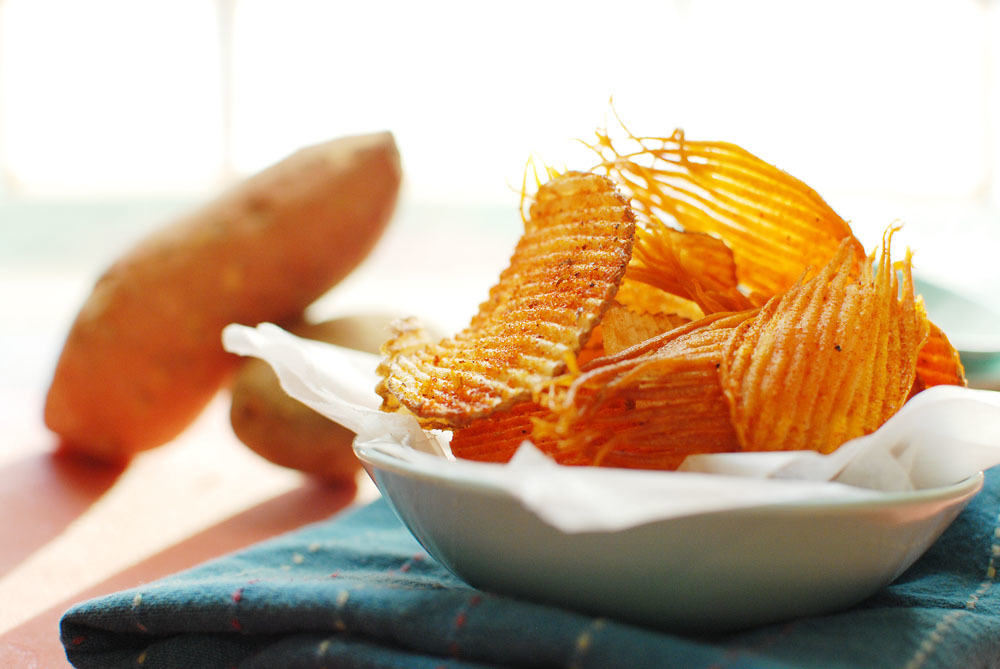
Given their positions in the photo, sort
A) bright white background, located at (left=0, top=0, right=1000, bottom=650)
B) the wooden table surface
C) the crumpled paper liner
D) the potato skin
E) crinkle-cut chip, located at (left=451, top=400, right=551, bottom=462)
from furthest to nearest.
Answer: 1. bright white background, located at (left=0, top=0, right=1000, bottom=650)
2. the potato skin
3. the wooden table surface
4. crinkle-cut chip, located at (left=451, top=400, right=551, bottom=462)
5. the crumpled paper liner

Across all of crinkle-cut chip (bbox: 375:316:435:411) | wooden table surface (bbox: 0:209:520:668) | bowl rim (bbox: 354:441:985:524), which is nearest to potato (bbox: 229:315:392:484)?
wooden table surface (bbox: 0:209:520:668)

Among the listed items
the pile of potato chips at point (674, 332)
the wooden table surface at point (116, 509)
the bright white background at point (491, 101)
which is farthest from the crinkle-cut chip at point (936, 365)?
the bright white background at point (491, 101)

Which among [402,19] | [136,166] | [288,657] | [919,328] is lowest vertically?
[136,166]

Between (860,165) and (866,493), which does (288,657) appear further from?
(860,165)

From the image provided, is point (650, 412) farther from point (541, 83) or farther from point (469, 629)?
point (541, 83)

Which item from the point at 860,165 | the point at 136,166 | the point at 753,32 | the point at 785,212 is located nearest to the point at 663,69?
the point at 753,32

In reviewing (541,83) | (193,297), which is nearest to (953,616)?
(193,297)

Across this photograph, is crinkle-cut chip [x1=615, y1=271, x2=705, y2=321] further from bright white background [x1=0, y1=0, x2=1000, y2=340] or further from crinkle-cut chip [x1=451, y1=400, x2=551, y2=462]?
bright white background [x1=0, y1=0, x2=1000, y2=340]
